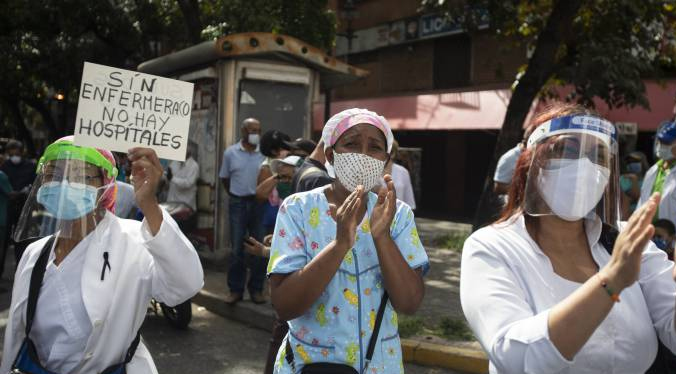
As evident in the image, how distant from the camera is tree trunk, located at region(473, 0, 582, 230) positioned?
965 centimetres

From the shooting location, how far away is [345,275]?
2299mm

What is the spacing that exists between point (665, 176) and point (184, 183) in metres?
5.72

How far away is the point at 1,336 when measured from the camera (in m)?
5.89

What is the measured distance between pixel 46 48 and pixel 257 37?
11.8m

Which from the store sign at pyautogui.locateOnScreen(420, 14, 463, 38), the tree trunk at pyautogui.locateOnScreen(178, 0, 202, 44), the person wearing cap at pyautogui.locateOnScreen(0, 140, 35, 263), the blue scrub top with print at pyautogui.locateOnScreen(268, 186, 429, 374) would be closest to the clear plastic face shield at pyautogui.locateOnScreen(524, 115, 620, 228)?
the blue scrub top with print at pyautogui.locateOnScreen(268, 186, 429, 374)

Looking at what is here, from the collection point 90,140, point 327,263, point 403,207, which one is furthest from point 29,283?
point 403,207

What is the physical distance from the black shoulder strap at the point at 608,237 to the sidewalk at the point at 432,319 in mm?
3477

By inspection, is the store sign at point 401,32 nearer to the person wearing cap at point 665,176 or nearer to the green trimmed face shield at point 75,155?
the person wearing cap at point 665,176

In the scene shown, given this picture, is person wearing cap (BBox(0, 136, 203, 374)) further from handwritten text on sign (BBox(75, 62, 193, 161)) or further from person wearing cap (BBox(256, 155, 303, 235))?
person wearing cap (BBox(256, 155, 303, 235))

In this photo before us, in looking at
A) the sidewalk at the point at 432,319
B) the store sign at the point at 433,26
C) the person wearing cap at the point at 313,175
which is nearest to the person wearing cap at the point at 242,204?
the sidewalk at the point at 432,319

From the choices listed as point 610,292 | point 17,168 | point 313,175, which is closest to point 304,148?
point 313,175

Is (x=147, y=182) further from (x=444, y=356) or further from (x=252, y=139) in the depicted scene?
(x=252, y=139)

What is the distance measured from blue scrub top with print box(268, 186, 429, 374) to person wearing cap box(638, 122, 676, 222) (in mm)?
3834

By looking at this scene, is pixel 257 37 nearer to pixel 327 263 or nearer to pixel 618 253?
pixel 327 263
